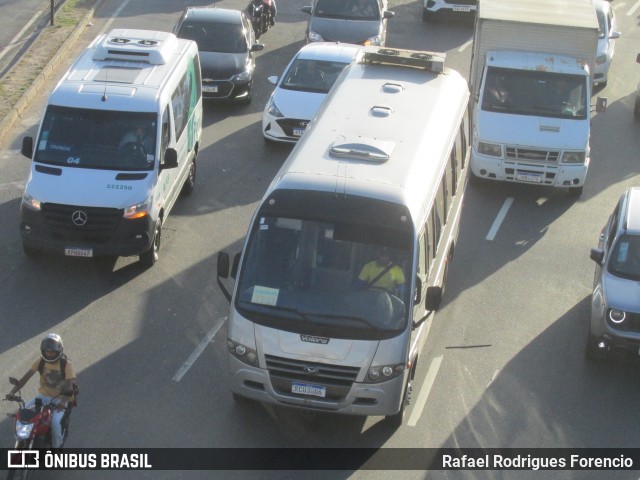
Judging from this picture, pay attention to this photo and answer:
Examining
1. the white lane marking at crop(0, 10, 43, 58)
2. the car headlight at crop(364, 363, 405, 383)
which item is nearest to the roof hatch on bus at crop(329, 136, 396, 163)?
the car headlight at crop(364, 363, 405, 383)

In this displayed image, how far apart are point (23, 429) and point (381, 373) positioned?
351 cm

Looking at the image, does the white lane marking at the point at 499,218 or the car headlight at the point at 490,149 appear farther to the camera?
the car headlight at the point at 490,149

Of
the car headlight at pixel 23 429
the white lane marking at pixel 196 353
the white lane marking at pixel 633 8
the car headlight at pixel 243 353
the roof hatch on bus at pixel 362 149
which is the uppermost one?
the roof hatch on bus at pixel 362 149

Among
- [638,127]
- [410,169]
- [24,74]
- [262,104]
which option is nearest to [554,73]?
[638,127]

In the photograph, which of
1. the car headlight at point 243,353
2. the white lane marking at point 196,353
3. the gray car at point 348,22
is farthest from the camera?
the gray car at point 348,22

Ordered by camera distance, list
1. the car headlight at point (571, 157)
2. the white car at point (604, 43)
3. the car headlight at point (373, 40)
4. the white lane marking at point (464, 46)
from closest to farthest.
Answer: the car headlight at point (571, 157) → the car headlight at point (373, 40) → the white car at point (604, 43) → the white lane marking at point (464, 46)

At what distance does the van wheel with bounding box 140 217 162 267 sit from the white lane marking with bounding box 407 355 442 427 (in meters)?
4.50

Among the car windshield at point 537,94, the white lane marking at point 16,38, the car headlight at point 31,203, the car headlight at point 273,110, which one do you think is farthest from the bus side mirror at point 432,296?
the white lane marking at point 16,38

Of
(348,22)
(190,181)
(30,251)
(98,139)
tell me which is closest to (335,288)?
(98,139)

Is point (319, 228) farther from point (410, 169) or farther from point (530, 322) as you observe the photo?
point (530, 322)

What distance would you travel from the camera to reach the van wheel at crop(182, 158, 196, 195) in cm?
1880

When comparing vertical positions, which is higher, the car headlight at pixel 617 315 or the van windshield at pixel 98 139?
the van windshield at pixel 98 139

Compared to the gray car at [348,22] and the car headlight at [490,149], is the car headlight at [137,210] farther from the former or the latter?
the gray car at [348,22]

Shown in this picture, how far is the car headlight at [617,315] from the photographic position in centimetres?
1336
